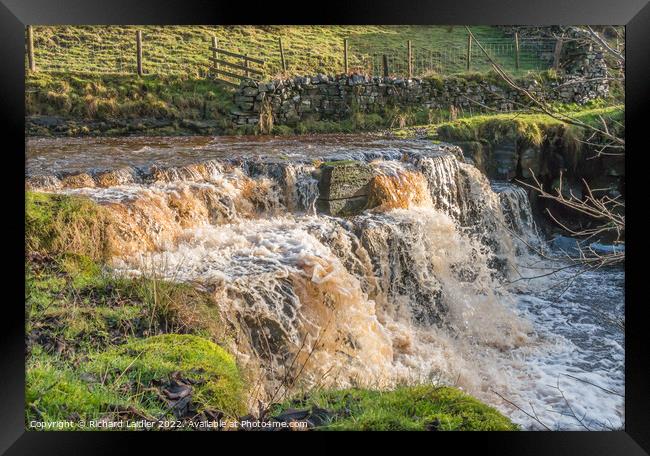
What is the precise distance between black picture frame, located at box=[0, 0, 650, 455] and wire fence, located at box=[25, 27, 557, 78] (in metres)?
0.63

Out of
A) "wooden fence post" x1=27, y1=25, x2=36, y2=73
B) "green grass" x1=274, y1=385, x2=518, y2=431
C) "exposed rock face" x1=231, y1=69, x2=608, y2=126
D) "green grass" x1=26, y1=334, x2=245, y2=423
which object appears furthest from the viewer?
"exposed rock face" x1=231, y1=69, x2=608, y2=126

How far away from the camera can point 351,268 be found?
18.2ft

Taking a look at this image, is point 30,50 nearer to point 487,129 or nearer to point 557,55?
point 487,129

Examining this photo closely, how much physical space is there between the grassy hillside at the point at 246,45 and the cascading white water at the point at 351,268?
98cm

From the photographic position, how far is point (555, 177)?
7340 mm

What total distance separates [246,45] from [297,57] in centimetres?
72

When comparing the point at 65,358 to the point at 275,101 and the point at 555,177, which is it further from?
the point at 555,177

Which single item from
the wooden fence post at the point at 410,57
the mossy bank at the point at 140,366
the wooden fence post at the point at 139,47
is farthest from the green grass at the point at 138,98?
the wooden fence post at the point at 410,57

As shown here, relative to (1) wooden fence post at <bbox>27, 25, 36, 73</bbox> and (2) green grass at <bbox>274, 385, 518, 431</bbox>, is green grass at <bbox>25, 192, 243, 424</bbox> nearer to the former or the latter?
(2) green grass at <bbox>274, 385, 518, 431</bbox>

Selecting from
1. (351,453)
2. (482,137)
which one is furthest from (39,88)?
(482,137)

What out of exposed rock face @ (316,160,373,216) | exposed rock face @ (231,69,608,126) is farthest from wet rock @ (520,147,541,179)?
exposed rock face @ (316,160,373,216)

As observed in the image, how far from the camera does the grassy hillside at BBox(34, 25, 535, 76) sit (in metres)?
4.73
